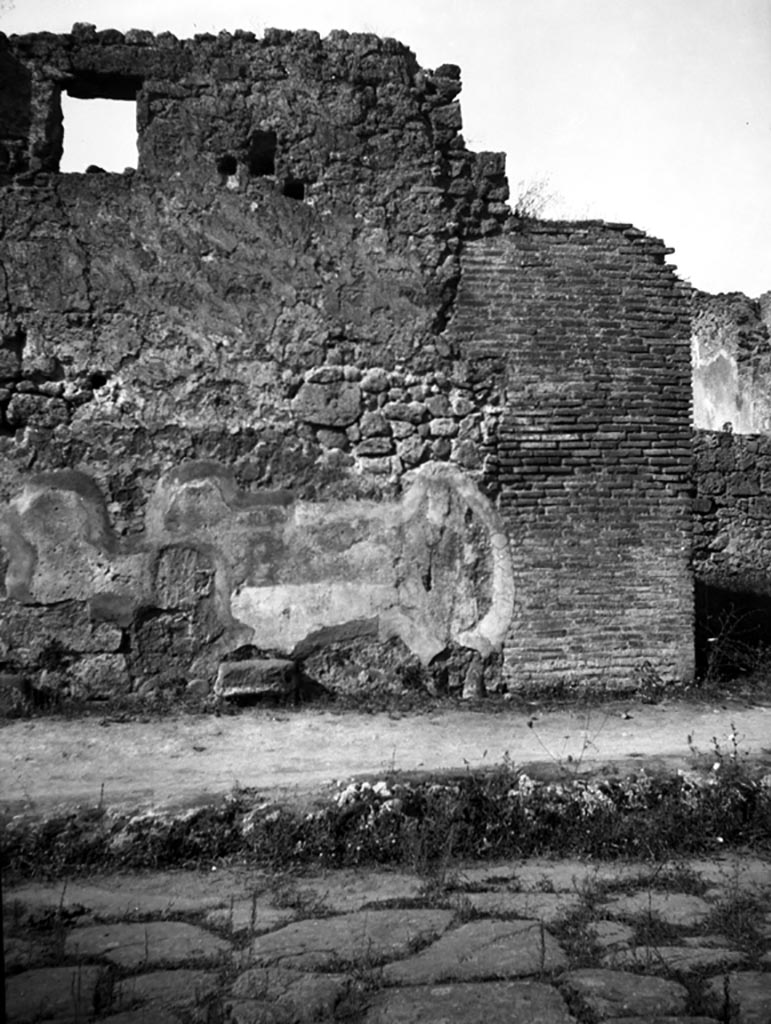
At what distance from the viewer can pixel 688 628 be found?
255 inches

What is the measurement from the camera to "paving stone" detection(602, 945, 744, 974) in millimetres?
2805

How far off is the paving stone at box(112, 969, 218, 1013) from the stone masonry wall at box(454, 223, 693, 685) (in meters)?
3.81

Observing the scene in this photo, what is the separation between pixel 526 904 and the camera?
3.37 m

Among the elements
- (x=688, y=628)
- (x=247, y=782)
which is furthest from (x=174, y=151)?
(x=688, y=628)

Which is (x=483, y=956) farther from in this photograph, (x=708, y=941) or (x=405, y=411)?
(x=405, y=411)

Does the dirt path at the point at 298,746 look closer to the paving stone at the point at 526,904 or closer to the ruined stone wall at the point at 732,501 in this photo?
the paving stone at the point at 526,904

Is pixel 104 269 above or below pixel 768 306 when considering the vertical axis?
below

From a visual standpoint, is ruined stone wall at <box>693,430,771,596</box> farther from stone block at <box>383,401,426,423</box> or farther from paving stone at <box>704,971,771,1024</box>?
paving stone at <box>704,971,771,1024</box>

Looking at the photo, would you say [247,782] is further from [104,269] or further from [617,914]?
[104,269]

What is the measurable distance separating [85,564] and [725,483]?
310 inches

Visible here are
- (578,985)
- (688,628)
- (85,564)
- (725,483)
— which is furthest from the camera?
(725,483)

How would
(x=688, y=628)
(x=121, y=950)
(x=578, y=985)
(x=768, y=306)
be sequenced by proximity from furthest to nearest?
(x=768, y=306) < (x=688, y=628) < (x=121, y=950) < (x=578, y=985)

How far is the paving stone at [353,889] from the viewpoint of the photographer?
3.46 m

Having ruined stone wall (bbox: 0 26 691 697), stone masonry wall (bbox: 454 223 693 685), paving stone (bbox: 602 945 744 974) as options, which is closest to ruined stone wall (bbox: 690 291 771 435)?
stone masonry wall (bbox: 454 223 693 685)
